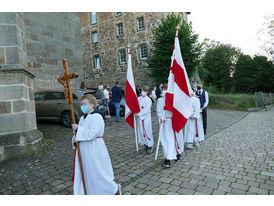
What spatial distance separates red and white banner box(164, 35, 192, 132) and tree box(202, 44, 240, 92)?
35.9m

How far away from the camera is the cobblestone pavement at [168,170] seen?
11.6 feet

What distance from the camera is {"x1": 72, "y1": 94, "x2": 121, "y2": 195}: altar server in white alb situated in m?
2.82

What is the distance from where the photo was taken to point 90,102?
2.94 meters

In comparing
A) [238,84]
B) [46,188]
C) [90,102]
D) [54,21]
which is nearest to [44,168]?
[46,188]

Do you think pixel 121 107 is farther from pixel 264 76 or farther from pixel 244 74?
pixel 244 74

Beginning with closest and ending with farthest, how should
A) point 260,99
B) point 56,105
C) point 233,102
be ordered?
point 56,105 < point 260,99 < point 233,102

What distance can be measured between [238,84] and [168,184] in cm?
3714

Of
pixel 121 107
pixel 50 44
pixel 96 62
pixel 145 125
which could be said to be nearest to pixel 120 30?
pixel 96 62

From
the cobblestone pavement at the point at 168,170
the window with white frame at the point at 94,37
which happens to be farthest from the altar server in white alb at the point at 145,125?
the window with white frame at the point at 94,37

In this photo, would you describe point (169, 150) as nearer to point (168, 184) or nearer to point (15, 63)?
point (168, 184)

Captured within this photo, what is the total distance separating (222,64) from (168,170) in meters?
38.6

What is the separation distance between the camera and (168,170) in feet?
14.2

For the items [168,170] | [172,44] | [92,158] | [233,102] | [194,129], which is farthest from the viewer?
[172,44]

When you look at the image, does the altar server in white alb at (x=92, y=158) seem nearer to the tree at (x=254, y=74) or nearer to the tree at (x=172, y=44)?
the tree at (x=172, y=44)
